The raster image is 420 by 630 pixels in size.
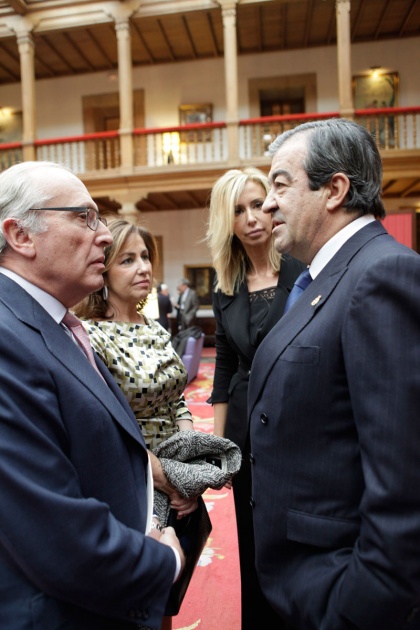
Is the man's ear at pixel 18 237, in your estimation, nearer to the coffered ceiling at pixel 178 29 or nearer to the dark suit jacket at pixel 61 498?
the dark suit jacket at pixel 61 498

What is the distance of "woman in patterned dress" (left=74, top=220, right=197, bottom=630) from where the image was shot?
1.57 m

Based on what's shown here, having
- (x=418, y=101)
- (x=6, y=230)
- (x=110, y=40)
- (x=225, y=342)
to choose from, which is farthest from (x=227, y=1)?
(x=6, y=230)

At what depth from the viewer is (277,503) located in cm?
105

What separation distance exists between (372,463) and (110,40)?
1263 centimetres

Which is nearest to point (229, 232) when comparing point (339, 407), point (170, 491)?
point (170, 491)

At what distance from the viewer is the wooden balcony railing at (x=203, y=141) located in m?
9.73

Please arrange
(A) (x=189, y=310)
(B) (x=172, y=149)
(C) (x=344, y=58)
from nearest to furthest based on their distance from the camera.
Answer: (C) (x=344, y=58), (A) (x=189, y=310), (B) (x=172, y=149)

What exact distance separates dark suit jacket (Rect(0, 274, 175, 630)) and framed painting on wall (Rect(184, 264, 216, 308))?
A: 1163 centimetres

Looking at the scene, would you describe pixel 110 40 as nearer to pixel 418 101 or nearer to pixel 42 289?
pixel 418 101

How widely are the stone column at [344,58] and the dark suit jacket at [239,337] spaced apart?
28.2 ft

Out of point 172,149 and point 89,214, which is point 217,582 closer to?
point 89,214

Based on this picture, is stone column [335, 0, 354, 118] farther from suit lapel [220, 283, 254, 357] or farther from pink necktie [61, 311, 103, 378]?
pink necktie [61, 311, 103, 378]

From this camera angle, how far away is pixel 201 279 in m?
12.7

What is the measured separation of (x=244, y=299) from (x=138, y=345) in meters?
0.48
